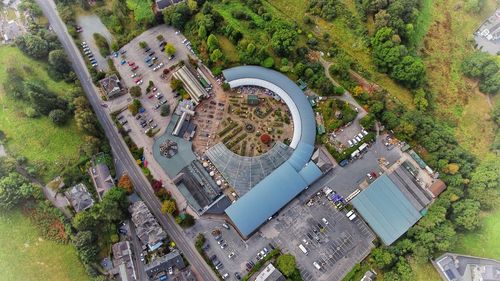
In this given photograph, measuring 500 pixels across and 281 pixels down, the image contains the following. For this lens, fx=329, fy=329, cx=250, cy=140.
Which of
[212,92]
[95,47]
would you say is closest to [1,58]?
[95,47]

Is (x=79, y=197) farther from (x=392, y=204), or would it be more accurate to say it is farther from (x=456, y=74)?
(x=456, y=74)

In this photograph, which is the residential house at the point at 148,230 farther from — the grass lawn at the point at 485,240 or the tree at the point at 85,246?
the grass lawn at the point at 485,240

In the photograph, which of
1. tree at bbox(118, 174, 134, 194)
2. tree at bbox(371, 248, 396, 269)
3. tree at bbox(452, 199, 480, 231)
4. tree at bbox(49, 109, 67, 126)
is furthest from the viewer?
tree at bbox(49, 109, 67, 126)

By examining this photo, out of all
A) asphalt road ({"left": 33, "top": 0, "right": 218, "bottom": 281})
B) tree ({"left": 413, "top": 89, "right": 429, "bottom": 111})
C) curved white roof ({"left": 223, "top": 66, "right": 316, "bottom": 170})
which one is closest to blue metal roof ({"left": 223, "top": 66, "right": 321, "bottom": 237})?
curved white roof ({"left": 223, "top": 66, "right": 316, "bottom": 170})

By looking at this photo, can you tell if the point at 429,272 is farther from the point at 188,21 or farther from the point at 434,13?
→ the point at 188,21

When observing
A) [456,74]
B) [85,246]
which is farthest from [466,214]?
[85,246]

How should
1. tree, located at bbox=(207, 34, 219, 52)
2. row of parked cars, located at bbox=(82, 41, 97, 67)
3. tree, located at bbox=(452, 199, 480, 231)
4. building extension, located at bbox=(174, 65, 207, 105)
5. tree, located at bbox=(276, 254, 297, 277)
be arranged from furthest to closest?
row of parked cars, located at bbox=(82, 41, 97, 67) → tree, located at bbox=(207, 34, 219, 52) → building extension, located at bbox=(174, 65, 207, 105) → tree, located at bbox=(452, 199, 480, 231) → tree, located at bbox=(276, 254, 297, 277)

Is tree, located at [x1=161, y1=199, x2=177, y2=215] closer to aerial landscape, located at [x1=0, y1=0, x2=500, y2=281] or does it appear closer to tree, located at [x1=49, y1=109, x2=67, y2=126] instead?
aerial landscape, located at [x1=0, y1=0, x2=500, y2=281]
